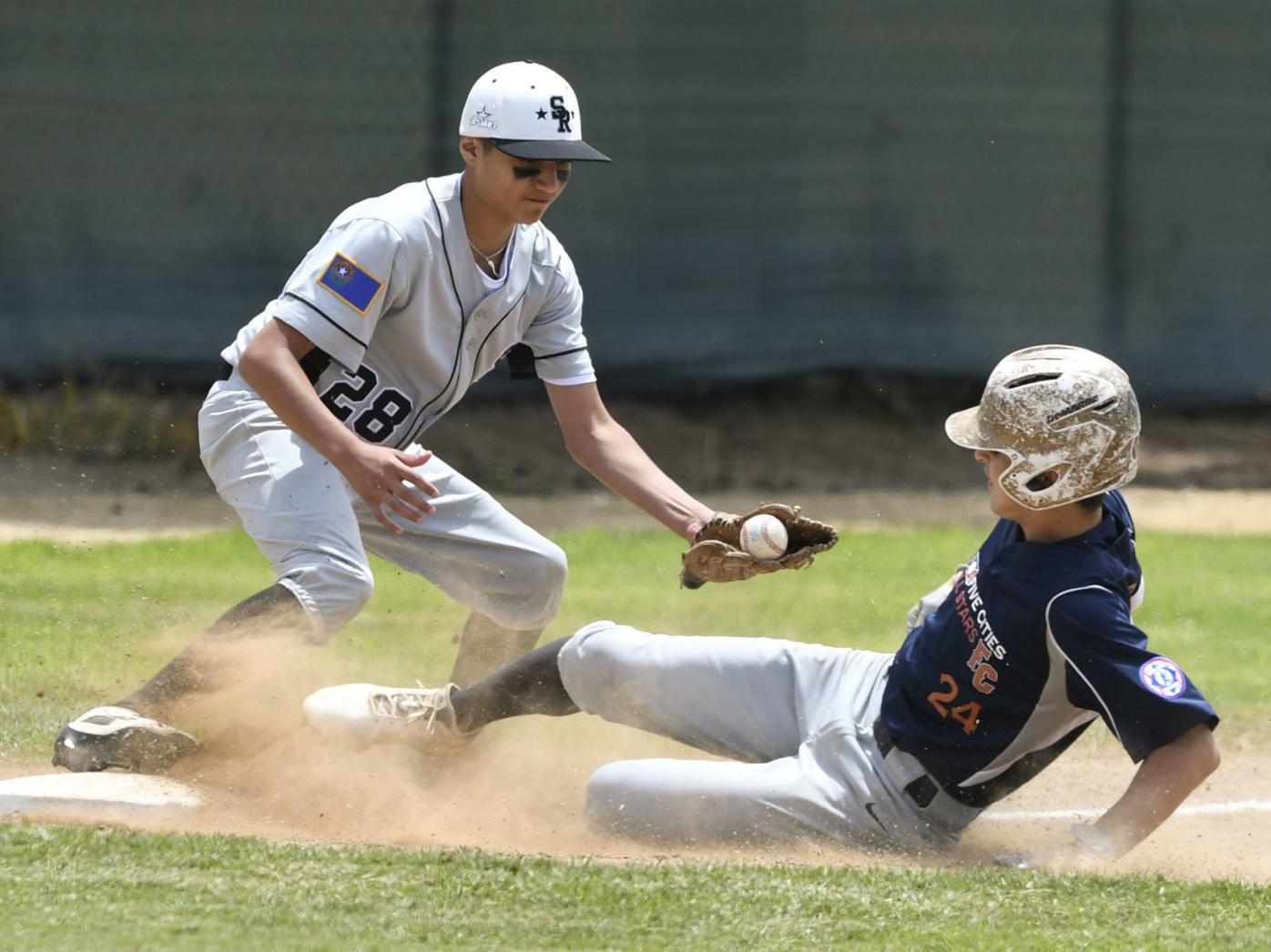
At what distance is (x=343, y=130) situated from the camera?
10.5 m

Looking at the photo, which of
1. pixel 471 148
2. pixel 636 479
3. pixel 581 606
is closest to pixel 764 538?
pixel 636 479

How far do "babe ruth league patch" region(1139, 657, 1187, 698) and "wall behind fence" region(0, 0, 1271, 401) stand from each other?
24.3ft

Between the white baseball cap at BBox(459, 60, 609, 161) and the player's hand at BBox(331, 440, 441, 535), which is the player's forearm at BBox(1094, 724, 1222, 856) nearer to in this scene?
the player's hand at BBox(331, 440, 441, 535)

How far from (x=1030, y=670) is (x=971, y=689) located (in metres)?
0.14

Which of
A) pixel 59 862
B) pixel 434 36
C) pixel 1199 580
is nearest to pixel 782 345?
pixel 434 36

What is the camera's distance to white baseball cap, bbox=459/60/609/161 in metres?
4.35

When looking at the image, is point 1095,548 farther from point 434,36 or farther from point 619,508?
point 434,36

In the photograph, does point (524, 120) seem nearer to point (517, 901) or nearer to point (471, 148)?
point (471, 148)

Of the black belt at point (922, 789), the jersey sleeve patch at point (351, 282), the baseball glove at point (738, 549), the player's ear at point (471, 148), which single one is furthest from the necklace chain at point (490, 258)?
the black belt at point (922, 789)

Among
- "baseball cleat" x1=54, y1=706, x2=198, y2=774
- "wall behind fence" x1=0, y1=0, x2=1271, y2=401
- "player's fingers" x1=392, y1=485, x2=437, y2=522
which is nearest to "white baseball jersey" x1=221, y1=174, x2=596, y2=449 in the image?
"player's fingers" x1=392, y1=485, x2=437, y2=522

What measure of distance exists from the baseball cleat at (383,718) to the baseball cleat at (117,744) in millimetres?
362

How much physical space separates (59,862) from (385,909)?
2.30 ft

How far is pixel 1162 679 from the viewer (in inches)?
135

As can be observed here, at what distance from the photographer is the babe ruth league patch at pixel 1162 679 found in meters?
3.41
